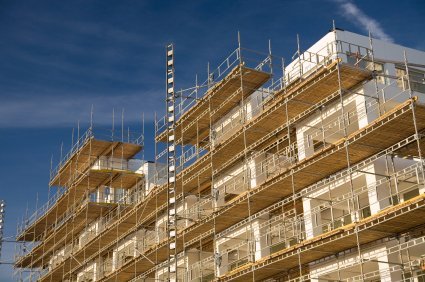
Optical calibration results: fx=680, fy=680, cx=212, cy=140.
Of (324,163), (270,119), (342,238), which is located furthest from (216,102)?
(342,238)

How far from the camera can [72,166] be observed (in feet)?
162

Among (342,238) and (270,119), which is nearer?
(342,238)

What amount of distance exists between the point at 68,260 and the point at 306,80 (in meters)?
27.0

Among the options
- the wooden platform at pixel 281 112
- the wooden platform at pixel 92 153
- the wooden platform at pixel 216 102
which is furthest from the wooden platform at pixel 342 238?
the wooden platform at pixel 92 153

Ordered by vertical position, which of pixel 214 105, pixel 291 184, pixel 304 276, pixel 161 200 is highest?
pixel 214 105

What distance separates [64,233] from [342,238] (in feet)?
103

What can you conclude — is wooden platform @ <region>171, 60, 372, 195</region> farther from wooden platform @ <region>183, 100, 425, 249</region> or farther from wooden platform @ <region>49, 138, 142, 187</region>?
wooden platform @ <region>49, 138, 142, 187</region>

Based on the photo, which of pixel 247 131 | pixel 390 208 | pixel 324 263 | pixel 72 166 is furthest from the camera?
pixel 72 166

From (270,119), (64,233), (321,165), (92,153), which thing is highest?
(92,153)

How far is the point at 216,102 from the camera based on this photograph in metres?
34.8

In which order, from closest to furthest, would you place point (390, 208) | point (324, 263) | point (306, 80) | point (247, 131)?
point (390, 208), point (324, 263), point (306, 80), point (247, 131)

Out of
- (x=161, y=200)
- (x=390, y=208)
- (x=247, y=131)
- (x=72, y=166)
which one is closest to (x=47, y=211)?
(x=72, y=166)

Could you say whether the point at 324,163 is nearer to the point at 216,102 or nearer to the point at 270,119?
the point at 270,119

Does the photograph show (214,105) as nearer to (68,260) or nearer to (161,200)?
(161,200)
